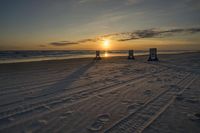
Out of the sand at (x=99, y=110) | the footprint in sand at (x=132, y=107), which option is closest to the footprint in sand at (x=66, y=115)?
the sand at (x=99, y=110)

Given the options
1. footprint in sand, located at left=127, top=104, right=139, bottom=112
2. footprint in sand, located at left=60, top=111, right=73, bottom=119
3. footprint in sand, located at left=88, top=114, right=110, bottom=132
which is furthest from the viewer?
footprint in sand, located at left=127, top=104, right=139, bottom=112

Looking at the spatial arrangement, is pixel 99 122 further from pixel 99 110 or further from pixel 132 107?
pixel 132 107

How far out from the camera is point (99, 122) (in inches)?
126

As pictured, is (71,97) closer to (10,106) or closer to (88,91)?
(88,91)

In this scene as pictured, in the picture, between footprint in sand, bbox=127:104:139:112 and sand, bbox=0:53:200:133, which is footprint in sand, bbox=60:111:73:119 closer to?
sand, bbox=0:53:200:133

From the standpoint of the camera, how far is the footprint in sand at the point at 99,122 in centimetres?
297

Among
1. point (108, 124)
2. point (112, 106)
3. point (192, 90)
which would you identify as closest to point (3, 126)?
point (108, 124)

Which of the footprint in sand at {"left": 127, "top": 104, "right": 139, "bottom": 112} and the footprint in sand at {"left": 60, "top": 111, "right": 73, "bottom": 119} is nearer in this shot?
the footprint in sand at {"left": 60, "top": 111, "right": 73, "bottom": 119}

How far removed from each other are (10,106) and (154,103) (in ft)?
11.6

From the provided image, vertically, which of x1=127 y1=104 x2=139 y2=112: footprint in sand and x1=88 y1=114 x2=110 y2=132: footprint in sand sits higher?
x1=127 y1=104 x2=139 y2=112: footprint in sand

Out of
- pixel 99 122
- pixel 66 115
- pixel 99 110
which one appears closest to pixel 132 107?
pixel 99 110

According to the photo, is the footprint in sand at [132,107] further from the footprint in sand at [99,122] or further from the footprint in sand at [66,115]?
the footprint in sand at [66,115]

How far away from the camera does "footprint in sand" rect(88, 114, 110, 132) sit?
297cm

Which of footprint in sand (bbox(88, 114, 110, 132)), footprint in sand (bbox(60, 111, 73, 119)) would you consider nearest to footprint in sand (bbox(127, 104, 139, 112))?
footprint in sand (bbox(88, 114, 110, 132))
